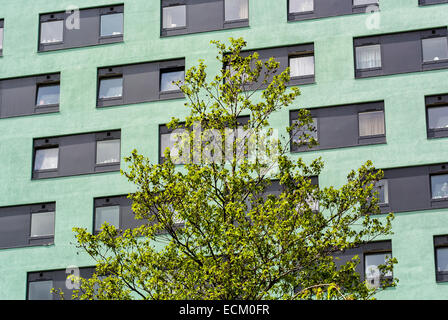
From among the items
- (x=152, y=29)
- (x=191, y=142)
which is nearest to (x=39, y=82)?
(x=152, y=29)

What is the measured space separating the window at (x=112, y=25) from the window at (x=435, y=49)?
47.4ft

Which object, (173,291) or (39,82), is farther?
(39,82)

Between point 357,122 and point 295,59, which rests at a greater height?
point 295,59

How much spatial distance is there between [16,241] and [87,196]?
4001mm

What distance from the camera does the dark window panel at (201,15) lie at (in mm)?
40156

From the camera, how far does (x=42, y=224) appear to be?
130 ft

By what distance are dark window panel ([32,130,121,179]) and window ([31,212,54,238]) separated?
1.91m

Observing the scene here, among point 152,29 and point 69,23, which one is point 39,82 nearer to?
point 69,23

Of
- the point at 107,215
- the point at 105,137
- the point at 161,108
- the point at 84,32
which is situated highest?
the point at 84,32

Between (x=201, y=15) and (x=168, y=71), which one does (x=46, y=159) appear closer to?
(x=168, y=71)

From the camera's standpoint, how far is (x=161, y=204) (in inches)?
930

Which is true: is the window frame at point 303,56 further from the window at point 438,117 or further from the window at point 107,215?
the window at point 107,215

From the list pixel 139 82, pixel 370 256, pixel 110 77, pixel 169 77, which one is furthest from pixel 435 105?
pixel 110 77

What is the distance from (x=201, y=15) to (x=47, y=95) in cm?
852
